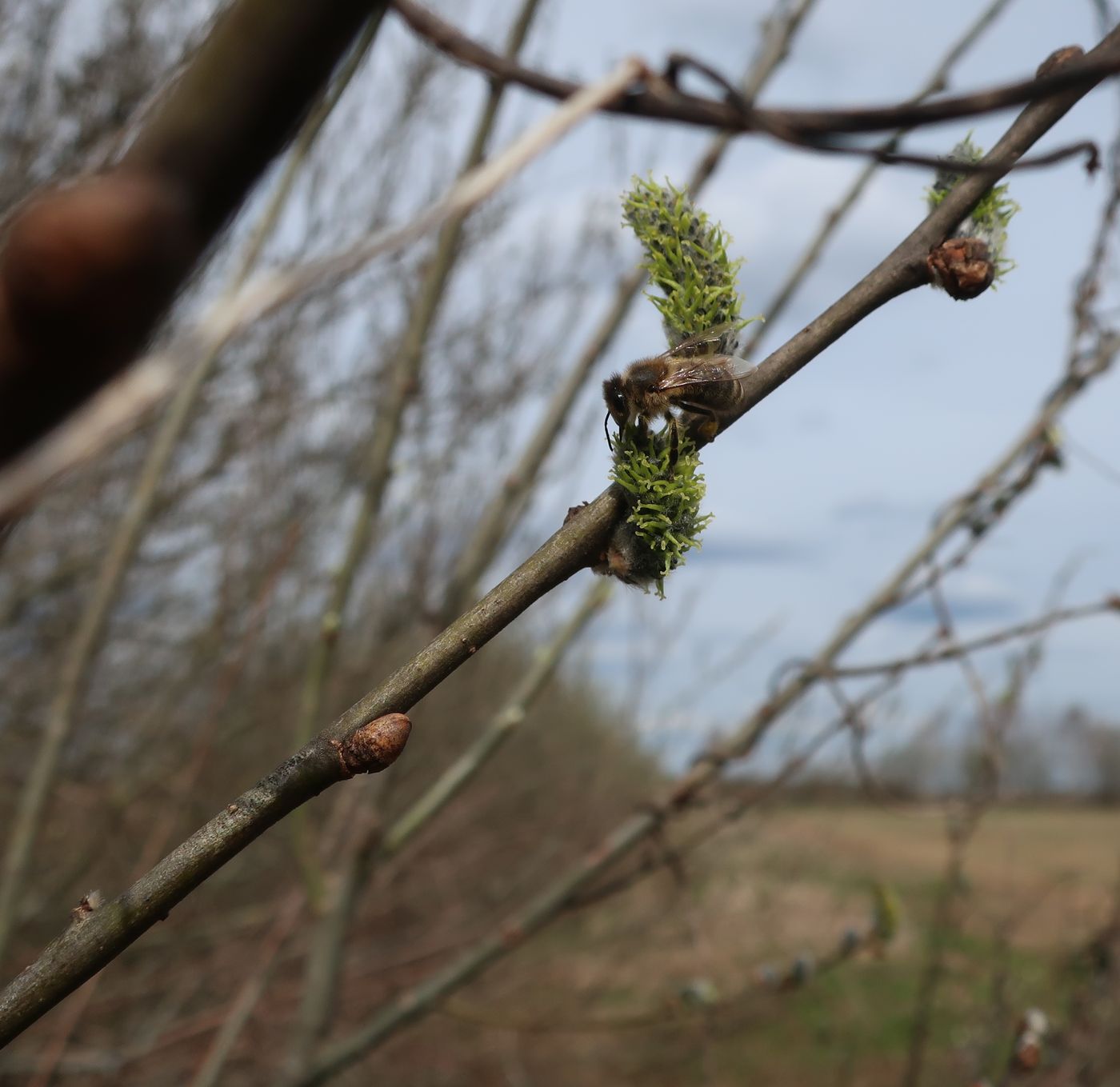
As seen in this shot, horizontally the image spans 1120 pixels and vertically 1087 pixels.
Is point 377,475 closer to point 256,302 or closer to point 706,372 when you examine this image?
point 706,372

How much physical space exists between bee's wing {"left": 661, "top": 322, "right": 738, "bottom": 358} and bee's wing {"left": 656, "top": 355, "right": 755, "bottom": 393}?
1.0 inches

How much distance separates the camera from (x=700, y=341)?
71 cm

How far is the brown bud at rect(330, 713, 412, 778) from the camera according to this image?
61 centimetres

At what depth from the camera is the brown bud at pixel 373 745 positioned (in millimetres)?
614

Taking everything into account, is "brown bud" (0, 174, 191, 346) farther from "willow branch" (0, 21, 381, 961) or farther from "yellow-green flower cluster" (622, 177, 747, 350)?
"willow branch" (0, 21, 381, 961)

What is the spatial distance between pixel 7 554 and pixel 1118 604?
309 cm

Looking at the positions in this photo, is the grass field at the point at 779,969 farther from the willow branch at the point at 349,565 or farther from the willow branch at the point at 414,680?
the willow branch at the point at 414,680

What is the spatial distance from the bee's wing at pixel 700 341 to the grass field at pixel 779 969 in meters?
1.38

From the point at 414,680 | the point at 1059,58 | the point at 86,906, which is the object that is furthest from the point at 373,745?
the point at 1059,58

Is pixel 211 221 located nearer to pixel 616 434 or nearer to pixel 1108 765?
pixel 616 434

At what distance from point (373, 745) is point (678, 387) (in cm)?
28

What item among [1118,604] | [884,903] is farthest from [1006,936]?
[1118,604]

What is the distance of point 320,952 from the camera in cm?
187

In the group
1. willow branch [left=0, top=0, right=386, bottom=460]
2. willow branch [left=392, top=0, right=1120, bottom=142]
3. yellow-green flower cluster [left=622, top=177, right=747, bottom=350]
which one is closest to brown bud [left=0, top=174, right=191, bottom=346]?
willow branch [left=0, top=0, right=386, bottom=460]
